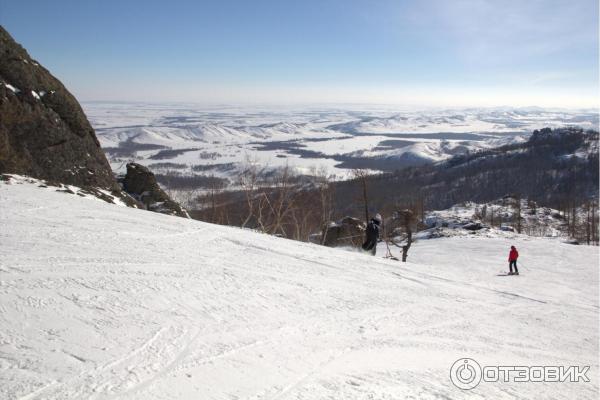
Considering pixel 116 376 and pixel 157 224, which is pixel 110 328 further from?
pixel 157 224

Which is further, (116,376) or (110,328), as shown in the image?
(110,328)

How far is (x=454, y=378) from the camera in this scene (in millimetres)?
6316

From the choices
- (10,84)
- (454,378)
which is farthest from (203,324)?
(10,84)

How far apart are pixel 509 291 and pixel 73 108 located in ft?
97.4

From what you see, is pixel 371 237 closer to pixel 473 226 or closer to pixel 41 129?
pixel 41 129

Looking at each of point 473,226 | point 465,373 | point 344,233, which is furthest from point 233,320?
point 473,226

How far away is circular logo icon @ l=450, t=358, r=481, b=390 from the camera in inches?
243

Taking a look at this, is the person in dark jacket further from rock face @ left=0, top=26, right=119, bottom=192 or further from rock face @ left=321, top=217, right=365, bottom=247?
rock face @ left=0, top=26, right=119, bottom=192

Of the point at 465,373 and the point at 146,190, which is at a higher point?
the point at 146,190

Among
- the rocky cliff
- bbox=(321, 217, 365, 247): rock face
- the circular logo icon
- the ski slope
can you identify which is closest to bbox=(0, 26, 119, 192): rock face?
the rocky cliff

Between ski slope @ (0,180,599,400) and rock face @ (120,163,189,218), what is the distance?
15031mm

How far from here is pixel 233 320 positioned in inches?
273

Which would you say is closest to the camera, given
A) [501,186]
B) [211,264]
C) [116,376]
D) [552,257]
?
[116,376]

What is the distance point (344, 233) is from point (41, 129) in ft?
72.6
